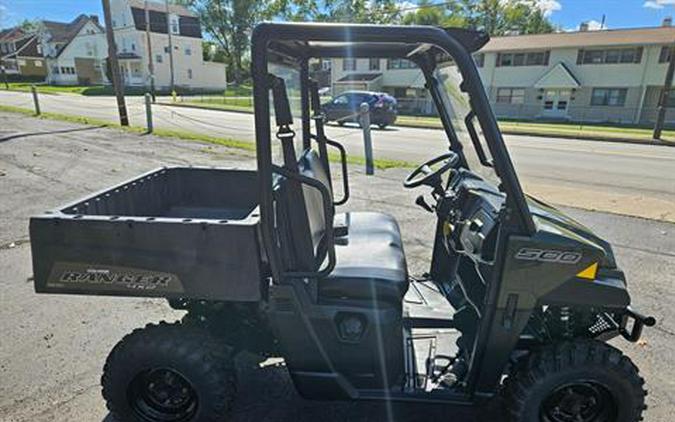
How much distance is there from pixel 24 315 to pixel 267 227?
252 centimetres

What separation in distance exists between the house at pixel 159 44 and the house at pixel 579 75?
25641mm

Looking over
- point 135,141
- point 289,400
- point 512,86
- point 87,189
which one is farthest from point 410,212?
point 512,86

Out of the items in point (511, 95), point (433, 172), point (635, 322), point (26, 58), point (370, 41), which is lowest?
point (635, 322)

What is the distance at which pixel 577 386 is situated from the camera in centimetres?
208

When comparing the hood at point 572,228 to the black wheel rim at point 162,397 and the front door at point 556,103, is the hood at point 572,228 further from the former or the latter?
the front door at point 556,103

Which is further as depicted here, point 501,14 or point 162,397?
point 501,14

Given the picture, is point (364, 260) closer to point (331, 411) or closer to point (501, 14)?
point (331, 411)

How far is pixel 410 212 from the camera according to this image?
602 centimetres

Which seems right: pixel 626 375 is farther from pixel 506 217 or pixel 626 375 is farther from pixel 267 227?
pixel 267 227

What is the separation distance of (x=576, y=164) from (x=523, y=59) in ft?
77.1

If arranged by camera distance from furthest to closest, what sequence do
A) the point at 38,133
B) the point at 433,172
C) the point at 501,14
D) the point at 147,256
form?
the point at 501,14 < the point at 38,133 < the point at 433,172 < the point at 147,256

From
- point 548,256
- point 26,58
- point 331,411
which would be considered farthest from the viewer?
point 26,58

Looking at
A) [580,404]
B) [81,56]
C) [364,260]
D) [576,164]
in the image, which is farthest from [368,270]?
[81,56]

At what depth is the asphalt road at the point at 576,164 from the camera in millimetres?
7131
